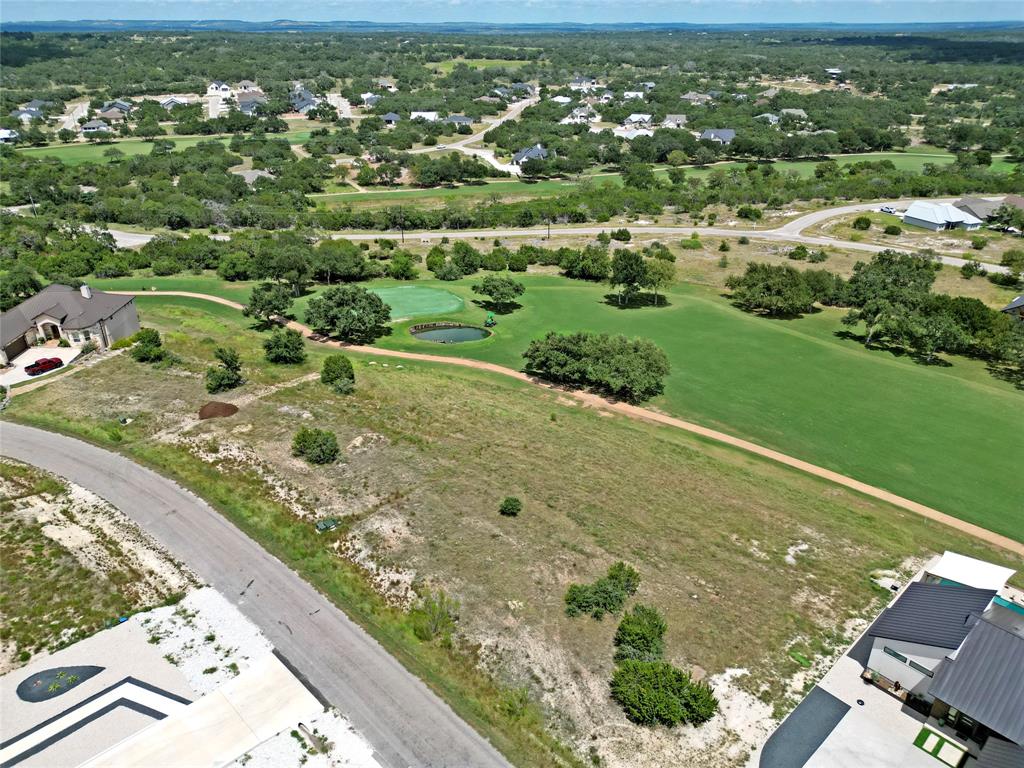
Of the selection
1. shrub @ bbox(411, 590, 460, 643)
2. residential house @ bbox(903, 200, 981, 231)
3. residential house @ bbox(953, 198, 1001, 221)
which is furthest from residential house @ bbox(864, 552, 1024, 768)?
residential house @ bbox(953, 198, 1001, 221)

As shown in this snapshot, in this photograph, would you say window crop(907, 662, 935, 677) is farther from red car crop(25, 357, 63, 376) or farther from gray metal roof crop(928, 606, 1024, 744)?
red car crop(25, 357, 63, 376)

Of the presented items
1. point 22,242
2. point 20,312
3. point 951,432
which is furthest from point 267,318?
point 951,432

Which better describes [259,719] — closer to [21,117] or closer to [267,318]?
[267,318]

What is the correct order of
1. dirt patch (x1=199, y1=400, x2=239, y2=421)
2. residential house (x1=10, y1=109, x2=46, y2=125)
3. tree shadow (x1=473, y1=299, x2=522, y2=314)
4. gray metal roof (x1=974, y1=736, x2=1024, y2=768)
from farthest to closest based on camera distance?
residential house (x1=10, y1=109, x2=46, y2=125), tree shadow (x1=473, y1=299, x2=522, y2=314), dirt patch (x1=199, y1=400, x2=239, y2=421), gray metal roof (x1=974, y1=736, x2=1024, y2=768)

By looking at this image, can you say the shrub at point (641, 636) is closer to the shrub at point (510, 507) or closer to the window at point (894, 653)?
the window at point (894, 653)

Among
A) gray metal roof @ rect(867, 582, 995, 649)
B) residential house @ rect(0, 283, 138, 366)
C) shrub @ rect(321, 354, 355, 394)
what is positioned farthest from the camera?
residential house @ rect(0, 283, 138, 366)

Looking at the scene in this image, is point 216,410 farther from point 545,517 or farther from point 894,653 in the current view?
point 894,653

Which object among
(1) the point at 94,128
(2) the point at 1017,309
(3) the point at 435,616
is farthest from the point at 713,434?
(1) the point at 94,128
